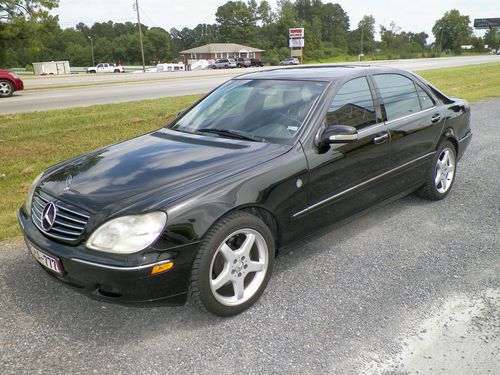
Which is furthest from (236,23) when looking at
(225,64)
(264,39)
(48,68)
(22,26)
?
(22,26)

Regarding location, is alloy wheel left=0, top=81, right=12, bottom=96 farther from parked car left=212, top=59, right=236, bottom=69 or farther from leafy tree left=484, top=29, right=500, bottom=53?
leafy tree left=484, top=29, right=500, bottom=53

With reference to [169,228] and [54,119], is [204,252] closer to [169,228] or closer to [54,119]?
[169,228]

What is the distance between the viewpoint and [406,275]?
341 centimetres

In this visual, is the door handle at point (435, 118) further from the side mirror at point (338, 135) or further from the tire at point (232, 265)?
the tire at point (232, 265)

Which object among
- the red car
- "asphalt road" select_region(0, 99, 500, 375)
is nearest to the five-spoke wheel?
the red car

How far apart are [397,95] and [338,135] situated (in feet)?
4.49

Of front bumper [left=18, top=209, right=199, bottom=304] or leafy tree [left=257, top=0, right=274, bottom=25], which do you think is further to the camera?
leafy tree [left=257, top=0, right=274, bottom=25]

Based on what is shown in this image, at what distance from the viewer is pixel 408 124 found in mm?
4199

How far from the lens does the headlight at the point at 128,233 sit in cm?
249

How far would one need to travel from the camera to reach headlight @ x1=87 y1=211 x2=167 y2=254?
2492 mm

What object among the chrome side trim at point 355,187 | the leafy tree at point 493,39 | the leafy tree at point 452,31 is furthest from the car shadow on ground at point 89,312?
the leafy tree at point 452,31

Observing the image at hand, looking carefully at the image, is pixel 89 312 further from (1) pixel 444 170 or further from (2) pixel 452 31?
(2) pixel 452 31

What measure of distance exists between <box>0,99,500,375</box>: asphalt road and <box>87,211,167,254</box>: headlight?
0.62 meters

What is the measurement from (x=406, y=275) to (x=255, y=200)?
1.41 meters
